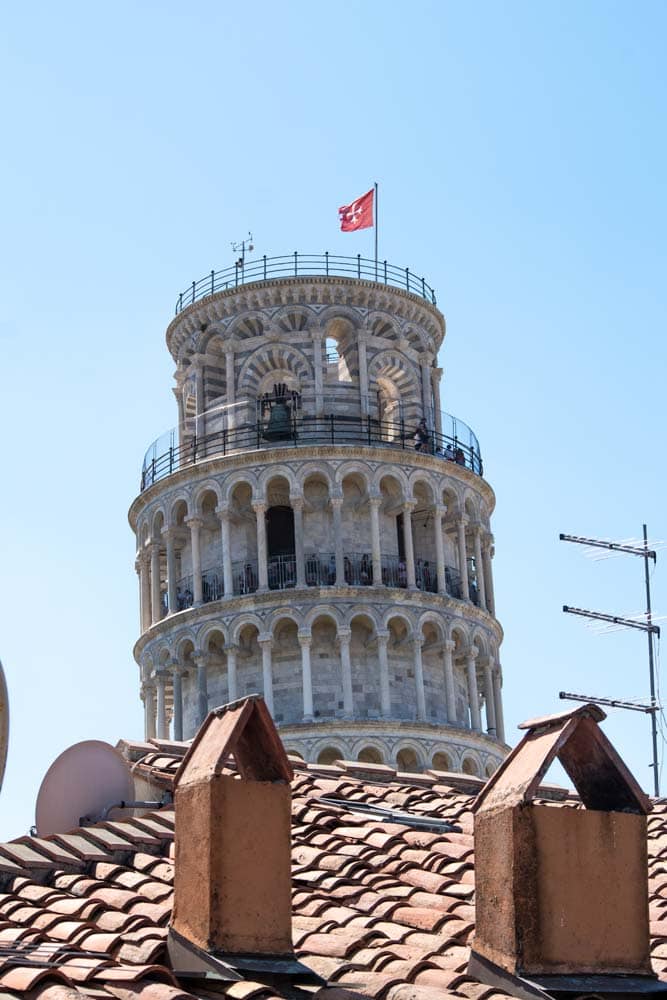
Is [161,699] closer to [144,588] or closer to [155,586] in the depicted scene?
[155,586]

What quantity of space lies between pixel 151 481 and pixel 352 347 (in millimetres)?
10337

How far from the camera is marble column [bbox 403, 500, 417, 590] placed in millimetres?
84375

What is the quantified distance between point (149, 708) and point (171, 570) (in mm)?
6210

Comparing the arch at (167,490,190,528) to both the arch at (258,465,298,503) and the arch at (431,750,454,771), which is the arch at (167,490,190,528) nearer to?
the arch at (258,465,298,503)

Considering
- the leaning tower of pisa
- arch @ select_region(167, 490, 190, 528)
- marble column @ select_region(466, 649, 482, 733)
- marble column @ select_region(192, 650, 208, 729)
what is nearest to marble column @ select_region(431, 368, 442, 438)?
the leaning tower of pisa

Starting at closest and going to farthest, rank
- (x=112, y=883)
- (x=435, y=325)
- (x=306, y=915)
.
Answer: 1. (x=306, y=915)
2. (x=112, y=883)
3. (x=435, y=325)

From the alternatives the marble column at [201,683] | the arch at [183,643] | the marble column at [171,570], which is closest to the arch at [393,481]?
the marble column at [171,570]

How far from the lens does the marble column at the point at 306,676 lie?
81.2 meters

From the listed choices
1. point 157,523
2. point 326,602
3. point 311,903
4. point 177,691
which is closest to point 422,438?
point 326,602

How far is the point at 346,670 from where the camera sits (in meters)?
82.1

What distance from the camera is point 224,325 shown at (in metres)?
87.9

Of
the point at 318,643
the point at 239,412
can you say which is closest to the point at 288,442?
the point at 239,412

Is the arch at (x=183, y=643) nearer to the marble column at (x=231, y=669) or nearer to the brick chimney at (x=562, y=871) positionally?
the marble column at (x=231, y=669)

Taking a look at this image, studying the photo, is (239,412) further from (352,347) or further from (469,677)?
(469,677)
